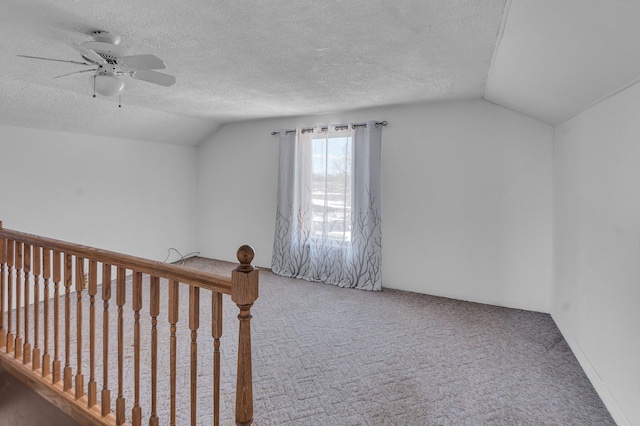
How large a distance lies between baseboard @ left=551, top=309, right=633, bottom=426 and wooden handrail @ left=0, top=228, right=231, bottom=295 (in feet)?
7.17

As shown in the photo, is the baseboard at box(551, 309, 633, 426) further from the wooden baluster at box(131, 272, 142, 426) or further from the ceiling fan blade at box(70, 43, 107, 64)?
the ceiling fan blade at box(70, 43, 107, 64)

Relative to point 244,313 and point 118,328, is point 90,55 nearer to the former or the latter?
point 118,328

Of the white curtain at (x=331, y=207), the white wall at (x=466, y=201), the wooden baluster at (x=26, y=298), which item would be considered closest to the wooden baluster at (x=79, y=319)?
the wooden baluster at (x=26, y=298)

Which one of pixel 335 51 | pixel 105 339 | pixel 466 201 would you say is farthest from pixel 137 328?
pixel 466 201

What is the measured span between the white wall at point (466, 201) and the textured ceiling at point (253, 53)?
0.39 m

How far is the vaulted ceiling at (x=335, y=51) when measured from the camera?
68.4 inches

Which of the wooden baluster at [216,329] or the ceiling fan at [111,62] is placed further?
the ceiling fan at [111,62]

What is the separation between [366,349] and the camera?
110 inches

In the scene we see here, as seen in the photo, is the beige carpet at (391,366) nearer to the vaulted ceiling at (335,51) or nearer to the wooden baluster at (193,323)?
the wooden baluster at (193,323)

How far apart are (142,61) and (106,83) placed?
406mm

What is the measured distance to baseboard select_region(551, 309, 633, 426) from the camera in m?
1.91

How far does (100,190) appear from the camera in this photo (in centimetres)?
440

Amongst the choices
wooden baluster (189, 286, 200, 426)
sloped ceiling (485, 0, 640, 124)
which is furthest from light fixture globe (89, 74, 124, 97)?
sloped ceiling (485, 0, 640, 124)

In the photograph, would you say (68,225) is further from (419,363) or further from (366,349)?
(419,363)
